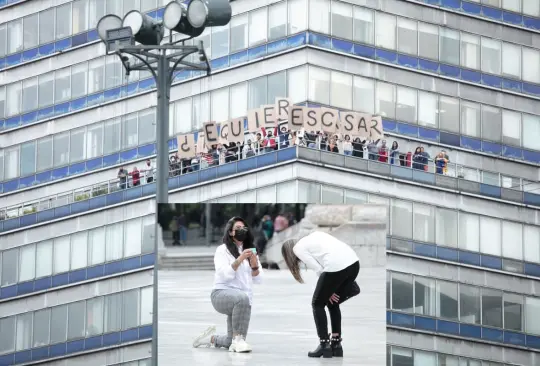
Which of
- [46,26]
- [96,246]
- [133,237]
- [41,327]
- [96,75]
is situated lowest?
[41,327]

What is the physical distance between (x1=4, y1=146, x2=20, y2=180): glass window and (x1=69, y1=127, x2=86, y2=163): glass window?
3.20 m

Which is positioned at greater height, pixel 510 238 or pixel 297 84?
pixel 297 84

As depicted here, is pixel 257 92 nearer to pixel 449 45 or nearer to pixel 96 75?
pixel 449 45

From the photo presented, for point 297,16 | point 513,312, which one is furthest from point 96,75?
point 513,312

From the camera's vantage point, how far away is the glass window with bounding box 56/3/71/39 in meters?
71.1

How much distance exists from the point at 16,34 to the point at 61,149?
5.36 m

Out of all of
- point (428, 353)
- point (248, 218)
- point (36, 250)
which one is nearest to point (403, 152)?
point (428, 353)

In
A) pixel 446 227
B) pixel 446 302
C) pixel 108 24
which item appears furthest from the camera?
pixel 446 302

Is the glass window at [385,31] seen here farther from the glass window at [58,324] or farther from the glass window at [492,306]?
the glass window at [58,324]

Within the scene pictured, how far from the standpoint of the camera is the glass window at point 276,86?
2493 inches

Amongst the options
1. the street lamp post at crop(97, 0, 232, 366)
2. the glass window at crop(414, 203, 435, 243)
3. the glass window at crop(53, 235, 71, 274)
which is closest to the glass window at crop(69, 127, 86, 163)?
the glass window at crop(53, 235, 71, 274)

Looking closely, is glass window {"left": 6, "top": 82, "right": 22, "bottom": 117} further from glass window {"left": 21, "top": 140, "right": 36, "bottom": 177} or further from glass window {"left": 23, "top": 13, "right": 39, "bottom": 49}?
glass window {"left": 23, "top": 13, "right": 39, "bottom": 49}

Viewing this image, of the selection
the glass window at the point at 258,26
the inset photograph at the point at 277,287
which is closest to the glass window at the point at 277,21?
the glass window at the point at 258,26

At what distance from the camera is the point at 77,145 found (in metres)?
71.4
